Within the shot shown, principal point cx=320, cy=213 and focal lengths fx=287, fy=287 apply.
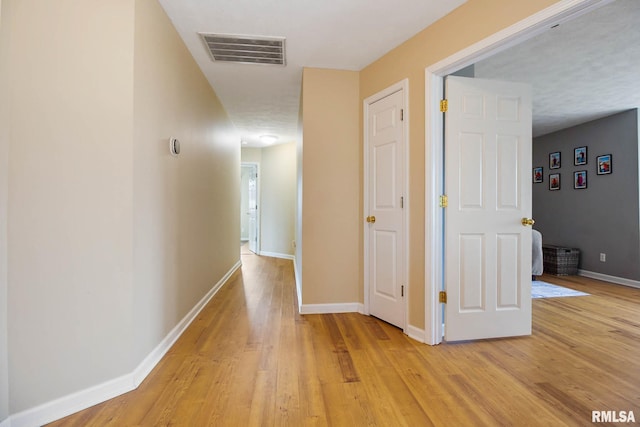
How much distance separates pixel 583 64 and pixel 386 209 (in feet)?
7.82

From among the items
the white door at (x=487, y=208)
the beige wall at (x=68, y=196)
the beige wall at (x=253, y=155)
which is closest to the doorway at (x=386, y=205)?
the white door at (x=487, y=208)

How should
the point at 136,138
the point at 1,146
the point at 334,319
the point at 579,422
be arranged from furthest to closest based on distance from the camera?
1. the point at 334,319
2. the point at 136,138
3. the point at 579,422
4. the point at 1,146

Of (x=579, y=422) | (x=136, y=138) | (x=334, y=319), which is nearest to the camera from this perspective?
(x=579, y=422)

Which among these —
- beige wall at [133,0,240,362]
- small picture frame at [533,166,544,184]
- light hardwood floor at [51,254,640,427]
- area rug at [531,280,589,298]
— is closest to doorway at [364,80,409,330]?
light hardwood floor at [51,254,640,427]

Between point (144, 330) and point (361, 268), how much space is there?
1827mm

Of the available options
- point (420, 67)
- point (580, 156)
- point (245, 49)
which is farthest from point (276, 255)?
point (580, 156)

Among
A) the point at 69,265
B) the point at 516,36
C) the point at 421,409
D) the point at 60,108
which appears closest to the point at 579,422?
the point at 421,409

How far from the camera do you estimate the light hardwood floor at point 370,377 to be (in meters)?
1.37

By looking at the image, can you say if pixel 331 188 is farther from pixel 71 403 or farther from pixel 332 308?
pixel 71 403

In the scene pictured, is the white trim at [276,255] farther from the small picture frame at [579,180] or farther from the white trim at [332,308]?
the small picture frame at [579,180]

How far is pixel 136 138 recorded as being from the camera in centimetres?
157

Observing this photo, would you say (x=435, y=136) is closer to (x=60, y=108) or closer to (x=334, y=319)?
(x=334, y=319)

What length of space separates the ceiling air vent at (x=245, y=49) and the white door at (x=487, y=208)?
1.44m

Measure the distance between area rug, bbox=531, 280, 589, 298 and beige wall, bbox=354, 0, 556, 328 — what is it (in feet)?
6.84
